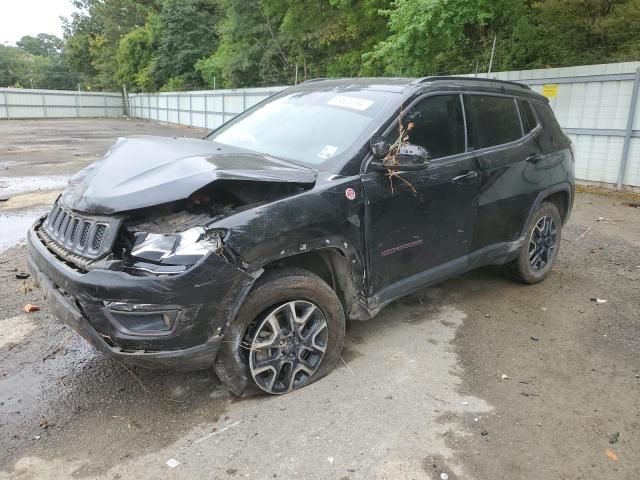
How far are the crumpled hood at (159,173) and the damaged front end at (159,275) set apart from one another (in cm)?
2

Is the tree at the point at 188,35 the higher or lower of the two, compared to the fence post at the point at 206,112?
higher

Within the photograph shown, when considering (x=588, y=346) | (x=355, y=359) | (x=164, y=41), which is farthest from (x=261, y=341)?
(x=164, y=41)

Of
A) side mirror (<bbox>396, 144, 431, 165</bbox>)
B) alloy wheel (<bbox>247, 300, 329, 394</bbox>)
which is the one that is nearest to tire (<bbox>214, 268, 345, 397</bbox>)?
alloy wheel (<bbox>247, 300, 329, 394</bbox>)

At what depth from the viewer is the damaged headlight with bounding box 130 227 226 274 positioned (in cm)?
261

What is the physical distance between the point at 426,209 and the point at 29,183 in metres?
9.60

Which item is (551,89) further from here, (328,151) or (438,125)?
(328,151)

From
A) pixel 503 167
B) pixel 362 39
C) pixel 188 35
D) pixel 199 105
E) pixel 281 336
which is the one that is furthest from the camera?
pixel 188 35

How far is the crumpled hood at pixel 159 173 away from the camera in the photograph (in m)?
2.75

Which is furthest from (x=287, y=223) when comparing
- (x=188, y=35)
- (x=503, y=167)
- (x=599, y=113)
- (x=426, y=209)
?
(x=188, y=35)

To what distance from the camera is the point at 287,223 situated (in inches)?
116

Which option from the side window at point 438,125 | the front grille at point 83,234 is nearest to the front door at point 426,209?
the side window at point 438,125

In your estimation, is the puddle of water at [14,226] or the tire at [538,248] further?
the puddle of water at [14,226]

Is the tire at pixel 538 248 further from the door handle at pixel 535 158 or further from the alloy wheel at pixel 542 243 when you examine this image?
the door handle at pixel 535 158

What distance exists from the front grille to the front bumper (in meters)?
0.11
